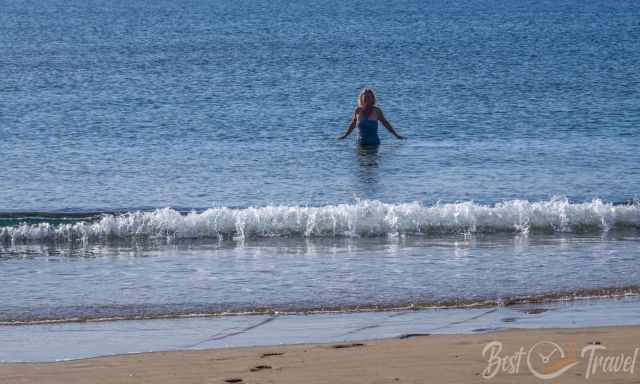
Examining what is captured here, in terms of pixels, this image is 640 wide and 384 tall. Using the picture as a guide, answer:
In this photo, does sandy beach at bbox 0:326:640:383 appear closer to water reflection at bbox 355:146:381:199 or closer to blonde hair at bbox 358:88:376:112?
water reflection at bbox 355:146:381:199

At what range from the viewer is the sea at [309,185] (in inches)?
443

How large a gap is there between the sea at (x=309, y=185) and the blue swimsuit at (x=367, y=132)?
48cm

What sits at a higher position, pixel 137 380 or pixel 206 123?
pixel 206 123

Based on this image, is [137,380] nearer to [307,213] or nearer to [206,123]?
[307,213]

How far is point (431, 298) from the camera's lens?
1062 centimetres

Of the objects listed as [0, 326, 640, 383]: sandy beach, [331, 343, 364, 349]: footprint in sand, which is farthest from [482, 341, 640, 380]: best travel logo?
[331, 343, 364, 349]: footprint in sand

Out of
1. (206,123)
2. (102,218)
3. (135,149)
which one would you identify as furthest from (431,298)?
(206,123)

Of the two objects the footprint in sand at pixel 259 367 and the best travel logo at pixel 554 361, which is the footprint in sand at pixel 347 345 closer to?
the footprint in sand at pixel 259 367

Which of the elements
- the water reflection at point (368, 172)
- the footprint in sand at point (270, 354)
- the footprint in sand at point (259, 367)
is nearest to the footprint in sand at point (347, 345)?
the footprint in sand at point (270, 354)

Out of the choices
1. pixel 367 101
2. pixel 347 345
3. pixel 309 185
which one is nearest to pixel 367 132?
pixel 367 101

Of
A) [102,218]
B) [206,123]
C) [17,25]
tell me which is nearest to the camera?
[102,218]

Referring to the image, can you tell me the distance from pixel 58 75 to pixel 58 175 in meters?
19.4

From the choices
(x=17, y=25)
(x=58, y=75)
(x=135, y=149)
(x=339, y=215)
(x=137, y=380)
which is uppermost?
(x=17, y=25)

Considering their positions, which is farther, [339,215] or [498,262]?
[339,215]
